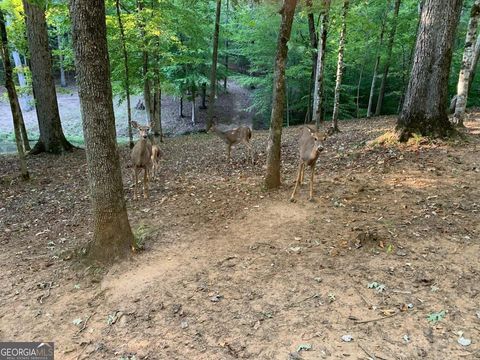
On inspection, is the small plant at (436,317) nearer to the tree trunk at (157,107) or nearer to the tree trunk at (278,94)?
the tree trunk at (278,94)

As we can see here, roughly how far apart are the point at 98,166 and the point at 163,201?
114 inches

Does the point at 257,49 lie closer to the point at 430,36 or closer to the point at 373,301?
the point at 430,36

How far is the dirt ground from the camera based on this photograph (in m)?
3.73

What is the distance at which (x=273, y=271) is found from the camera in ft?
16.0

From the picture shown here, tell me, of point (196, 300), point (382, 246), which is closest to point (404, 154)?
point (382, 246)

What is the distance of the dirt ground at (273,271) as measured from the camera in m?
3.73

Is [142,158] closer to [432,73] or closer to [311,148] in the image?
[311,148]

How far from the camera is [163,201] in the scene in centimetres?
790

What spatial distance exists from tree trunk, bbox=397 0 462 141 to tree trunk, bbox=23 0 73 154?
11345 millimetres

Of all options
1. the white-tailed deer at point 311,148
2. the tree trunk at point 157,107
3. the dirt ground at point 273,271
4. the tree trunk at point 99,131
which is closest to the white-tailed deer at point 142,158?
the dirt ground at point 273,271

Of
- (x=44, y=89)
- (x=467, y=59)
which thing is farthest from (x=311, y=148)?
(x=44, y=89)

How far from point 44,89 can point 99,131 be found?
9.70 meters

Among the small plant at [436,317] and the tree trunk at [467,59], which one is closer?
the small plant at [436,317]

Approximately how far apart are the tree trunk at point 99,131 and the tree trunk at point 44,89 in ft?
29.3
